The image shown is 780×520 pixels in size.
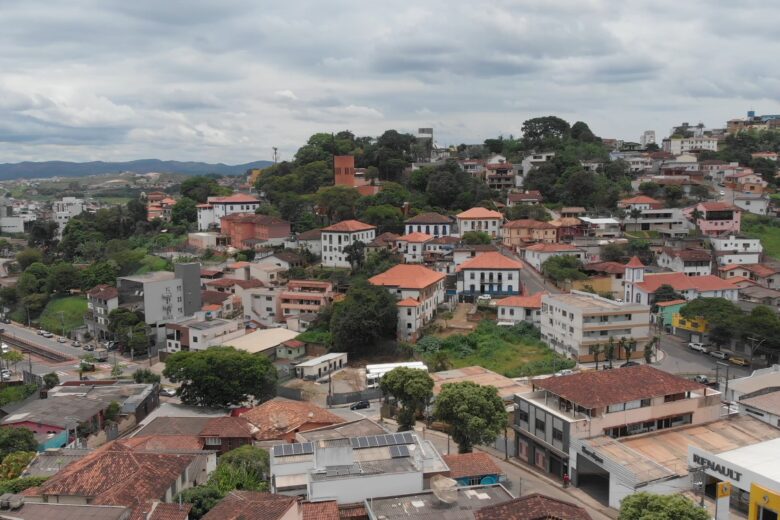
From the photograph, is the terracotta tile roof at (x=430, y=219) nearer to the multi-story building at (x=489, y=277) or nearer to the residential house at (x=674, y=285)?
the multi-story building at (x=489, y=277)

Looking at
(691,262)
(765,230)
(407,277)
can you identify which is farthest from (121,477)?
(765,230)

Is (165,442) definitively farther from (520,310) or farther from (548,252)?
(548,252)

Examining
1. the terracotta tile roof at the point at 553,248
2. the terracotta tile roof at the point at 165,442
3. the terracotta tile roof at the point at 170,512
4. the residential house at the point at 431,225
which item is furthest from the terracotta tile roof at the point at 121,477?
the residential house at the point at 431,225

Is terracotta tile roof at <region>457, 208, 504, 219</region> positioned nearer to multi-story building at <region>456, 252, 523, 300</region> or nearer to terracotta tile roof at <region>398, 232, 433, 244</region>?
terracotta tile roof at <region>398, 232, 433, 244</region>

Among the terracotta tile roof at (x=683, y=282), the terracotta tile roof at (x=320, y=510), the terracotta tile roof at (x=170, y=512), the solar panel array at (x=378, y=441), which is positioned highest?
the terracotta tile roof at (x=683, y=282)

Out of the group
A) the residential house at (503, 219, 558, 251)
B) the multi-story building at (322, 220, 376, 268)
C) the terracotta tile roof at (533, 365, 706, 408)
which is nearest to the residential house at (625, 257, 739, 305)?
the residential house at (503, 219, 558, 251)

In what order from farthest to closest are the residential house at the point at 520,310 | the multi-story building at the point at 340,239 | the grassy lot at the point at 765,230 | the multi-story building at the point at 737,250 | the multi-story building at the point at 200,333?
the multi-story building at the point at 340,239 < the grassy lot at the point at 765,230 < the multi-story building at the point at 737,250 < the multi-story building at the point at 200,333 < the residential house at the point at 520,310

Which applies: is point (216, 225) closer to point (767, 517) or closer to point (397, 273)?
point (397, 273)

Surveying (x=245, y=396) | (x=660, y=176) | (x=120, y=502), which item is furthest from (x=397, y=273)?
(x=660, y=176)
